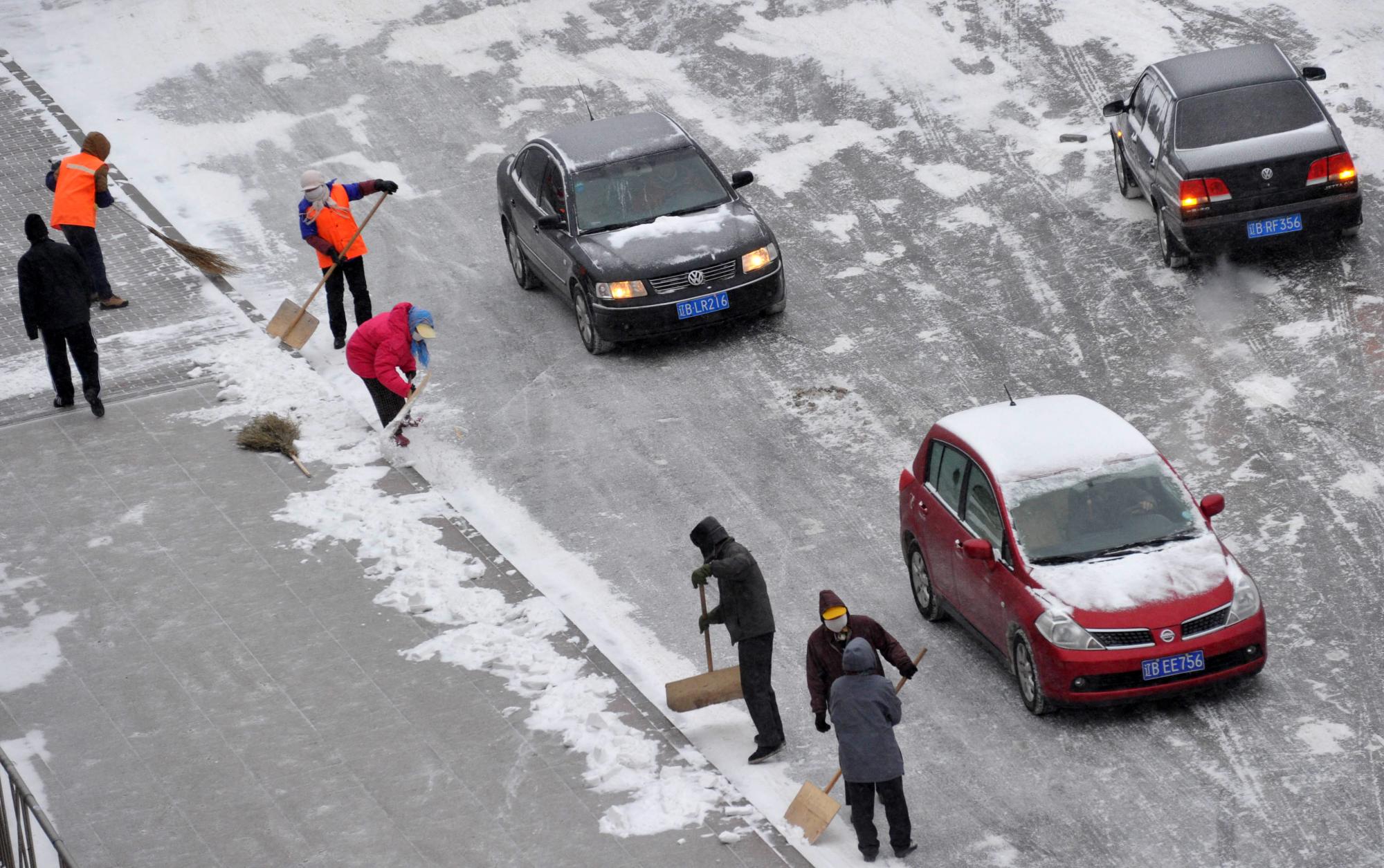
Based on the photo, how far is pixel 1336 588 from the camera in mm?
11445

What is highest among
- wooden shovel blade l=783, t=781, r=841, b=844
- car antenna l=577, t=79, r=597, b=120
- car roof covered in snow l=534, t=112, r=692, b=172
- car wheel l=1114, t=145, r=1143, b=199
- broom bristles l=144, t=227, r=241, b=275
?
car roof covered in snow l=534, t=112, r=692, b=172

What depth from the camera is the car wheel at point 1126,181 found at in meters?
18.2

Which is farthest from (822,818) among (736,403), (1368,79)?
(1368,79)

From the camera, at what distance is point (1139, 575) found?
10250 millimetres

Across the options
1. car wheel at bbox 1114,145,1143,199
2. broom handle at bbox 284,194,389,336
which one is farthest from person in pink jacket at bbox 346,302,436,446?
car wheel at bbox 1114,145,1143,199

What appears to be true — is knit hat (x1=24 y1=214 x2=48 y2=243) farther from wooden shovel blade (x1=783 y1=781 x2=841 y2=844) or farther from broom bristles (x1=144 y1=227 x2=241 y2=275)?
wooden shovel blade (x1=783 y1=781 x2=841 y2=844)

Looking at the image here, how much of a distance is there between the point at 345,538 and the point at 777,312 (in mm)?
5273

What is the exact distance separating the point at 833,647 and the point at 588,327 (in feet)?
24.5

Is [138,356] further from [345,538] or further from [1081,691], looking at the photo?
[1081,691]

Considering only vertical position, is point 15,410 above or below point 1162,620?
below

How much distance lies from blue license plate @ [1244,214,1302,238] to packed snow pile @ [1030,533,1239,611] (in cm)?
620

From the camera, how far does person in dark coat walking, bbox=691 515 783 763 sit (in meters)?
10.1

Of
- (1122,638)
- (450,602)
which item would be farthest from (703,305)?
(1122,638)

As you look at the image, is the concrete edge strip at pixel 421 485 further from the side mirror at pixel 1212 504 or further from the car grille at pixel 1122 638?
the side mirror at pixel 1212 504
